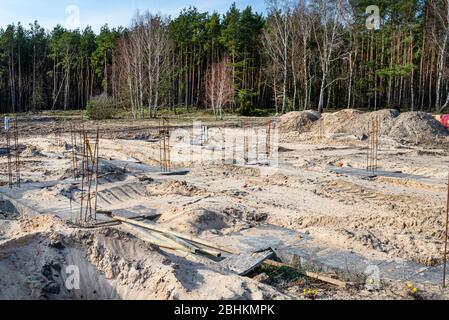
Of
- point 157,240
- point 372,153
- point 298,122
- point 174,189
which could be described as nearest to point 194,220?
point 157,240

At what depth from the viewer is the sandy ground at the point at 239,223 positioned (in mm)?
5090

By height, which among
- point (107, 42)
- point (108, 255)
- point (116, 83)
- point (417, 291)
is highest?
point (107, 42)

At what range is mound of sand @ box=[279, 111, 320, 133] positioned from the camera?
23.3 metres

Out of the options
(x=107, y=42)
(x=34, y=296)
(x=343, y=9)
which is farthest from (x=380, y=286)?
(x=107, y=42)

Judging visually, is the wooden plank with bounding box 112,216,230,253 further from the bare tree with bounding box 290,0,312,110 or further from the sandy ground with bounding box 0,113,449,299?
the bare tree with bounding box 290,0,312,110

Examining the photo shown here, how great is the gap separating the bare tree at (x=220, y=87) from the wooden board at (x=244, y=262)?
25875 mm

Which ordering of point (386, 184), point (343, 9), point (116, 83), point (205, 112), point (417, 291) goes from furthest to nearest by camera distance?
point (116, 83) → point (205, 112) → point (343, 9) → point (386, 184) → point (417, 291)

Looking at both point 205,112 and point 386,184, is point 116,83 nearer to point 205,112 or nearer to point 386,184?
point 205,112

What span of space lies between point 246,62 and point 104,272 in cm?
3598

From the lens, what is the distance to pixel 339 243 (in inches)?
287

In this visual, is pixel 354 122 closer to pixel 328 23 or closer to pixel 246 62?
pixel 328 23

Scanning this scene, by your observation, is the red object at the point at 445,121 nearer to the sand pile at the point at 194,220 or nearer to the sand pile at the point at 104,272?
the sand pile at the point at 194,220

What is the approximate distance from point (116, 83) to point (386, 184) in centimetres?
3624

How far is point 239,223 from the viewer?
27.4ft
